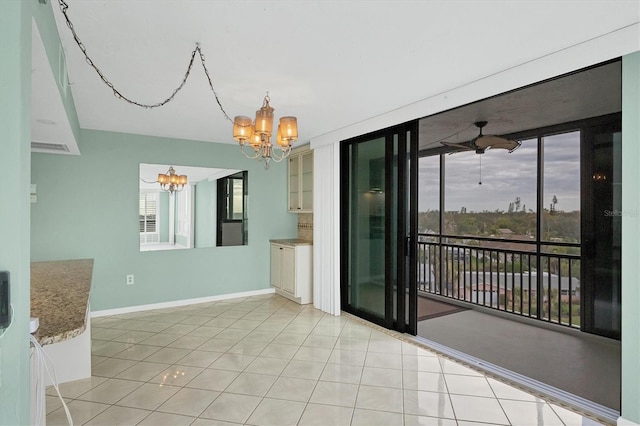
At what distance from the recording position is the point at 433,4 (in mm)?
1762

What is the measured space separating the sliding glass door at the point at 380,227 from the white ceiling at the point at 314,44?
78cm

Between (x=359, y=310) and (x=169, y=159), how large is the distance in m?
3.27

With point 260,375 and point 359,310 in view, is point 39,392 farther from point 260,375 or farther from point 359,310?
point 359,310

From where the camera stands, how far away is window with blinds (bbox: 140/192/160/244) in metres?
4.52

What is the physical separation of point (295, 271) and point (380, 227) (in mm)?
1477

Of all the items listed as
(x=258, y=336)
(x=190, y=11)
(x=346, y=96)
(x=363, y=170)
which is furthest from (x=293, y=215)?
(x=190, y=11)

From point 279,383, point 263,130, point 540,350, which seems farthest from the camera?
point 540,350

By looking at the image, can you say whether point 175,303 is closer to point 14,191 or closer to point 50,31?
point 50,31

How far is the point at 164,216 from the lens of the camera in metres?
4.62

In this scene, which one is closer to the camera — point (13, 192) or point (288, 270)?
point (13, 192)

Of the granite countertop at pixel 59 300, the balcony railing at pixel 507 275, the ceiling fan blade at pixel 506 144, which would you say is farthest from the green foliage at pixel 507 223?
the granite countertop at pixel 59 300

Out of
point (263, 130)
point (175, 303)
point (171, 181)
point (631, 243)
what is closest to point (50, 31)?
point (263, 130)

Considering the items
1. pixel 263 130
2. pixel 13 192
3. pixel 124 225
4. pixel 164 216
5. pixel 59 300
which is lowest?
pixel 59 300

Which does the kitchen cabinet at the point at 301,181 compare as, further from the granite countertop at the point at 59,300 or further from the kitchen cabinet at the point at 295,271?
the granite countertop at the point at 59,300
